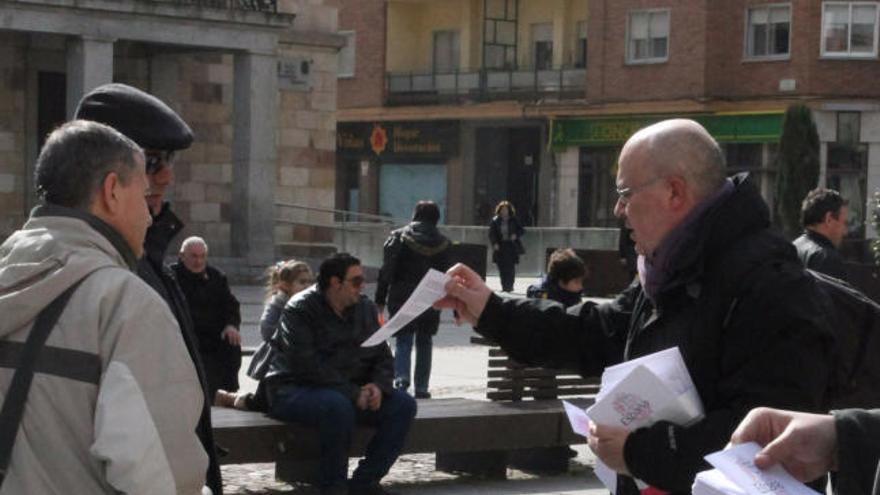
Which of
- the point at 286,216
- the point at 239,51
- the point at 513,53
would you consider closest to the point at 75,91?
the point at 239,51

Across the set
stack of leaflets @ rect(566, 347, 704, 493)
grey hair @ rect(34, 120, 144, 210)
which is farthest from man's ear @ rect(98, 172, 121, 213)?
stack of leaflets @ rect(566, 347, 704, 493)

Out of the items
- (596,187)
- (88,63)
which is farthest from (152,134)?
(596,187)

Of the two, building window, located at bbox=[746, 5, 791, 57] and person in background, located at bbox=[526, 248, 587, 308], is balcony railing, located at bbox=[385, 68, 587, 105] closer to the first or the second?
building window, located at bbox=[746, 5, 791, 57]

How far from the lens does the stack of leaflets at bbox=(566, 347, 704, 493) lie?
4117 millimetres

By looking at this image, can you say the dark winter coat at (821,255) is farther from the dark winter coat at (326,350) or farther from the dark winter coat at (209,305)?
the dark winter coat at (209,305)

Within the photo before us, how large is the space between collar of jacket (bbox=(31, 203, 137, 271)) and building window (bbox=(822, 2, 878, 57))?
144 feet

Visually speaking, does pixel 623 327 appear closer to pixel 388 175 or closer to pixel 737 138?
pixel 737 138

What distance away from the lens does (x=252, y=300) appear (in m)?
26.9

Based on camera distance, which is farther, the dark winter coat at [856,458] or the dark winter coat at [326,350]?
the dark winter coat at [326,350]

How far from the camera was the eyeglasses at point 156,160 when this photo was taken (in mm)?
5082

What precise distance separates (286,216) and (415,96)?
75.8ft

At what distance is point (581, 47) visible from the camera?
2062 inches

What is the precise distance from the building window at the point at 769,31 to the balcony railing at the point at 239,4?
2021cm

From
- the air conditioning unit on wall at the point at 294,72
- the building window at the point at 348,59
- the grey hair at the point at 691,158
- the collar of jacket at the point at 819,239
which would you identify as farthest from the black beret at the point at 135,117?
the building window at the point at 348,59
